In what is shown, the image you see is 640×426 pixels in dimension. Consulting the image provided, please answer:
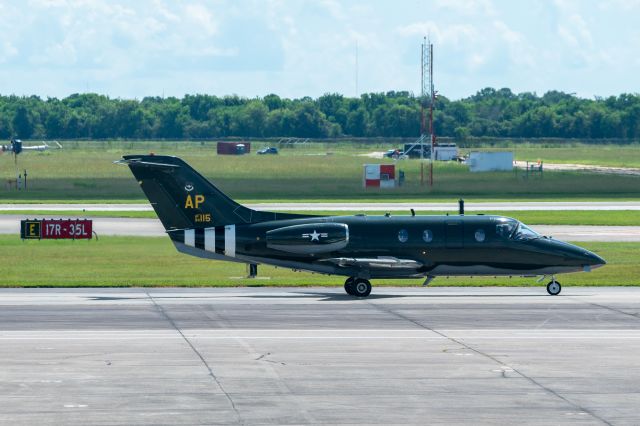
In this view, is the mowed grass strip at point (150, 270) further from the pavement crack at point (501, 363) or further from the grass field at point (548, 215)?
the grass field at point (548, 215)

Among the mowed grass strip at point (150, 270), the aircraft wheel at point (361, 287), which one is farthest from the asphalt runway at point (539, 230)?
the aircraft wheel at point (361, 287)

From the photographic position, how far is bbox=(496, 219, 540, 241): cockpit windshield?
38.6 metres

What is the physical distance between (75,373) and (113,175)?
108 metres

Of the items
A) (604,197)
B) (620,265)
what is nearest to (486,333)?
(620,265)

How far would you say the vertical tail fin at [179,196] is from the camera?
127 feet

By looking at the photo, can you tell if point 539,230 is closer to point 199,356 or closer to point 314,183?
point 199,356

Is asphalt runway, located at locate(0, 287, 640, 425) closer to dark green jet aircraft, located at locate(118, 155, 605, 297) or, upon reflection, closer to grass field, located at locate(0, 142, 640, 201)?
dark green jet aircraft, located at locate(118, 155, 605, 297)

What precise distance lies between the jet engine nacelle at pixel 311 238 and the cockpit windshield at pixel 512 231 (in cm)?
500

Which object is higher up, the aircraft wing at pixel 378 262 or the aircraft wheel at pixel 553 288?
the aircraft wing at pixel 378 262

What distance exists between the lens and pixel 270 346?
28875 millimetres

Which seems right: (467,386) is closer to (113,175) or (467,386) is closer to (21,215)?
(21,215)

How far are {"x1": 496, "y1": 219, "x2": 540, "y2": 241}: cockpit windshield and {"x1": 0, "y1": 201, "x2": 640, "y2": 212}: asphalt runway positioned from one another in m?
40.7

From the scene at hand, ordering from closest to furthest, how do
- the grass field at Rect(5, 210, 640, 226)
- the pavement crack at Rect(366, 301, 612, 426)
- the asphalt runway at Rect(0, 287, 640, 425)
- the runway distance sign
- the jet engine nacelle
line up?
the asphalt runway at Rect(0, 287, 640, 425)
the pavement crack at Rect(366, 301, 612, 426)
the jet engine nacelle
the runway distance sign
the grass field at Rect(5, 210, 640, 226)

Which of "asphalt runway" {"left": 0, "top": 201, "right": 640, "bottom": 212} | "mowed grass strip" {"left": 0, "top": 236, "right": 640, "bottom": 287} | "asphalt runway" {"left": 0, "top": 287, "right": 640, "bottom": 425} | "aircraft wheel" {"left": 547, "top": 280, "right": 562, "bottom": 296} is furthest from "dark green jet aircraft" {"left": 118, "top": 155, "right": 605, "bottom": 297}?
"asphalt runway" {"left": 0, "top": 201, "right": 640, "bottom": 212}
